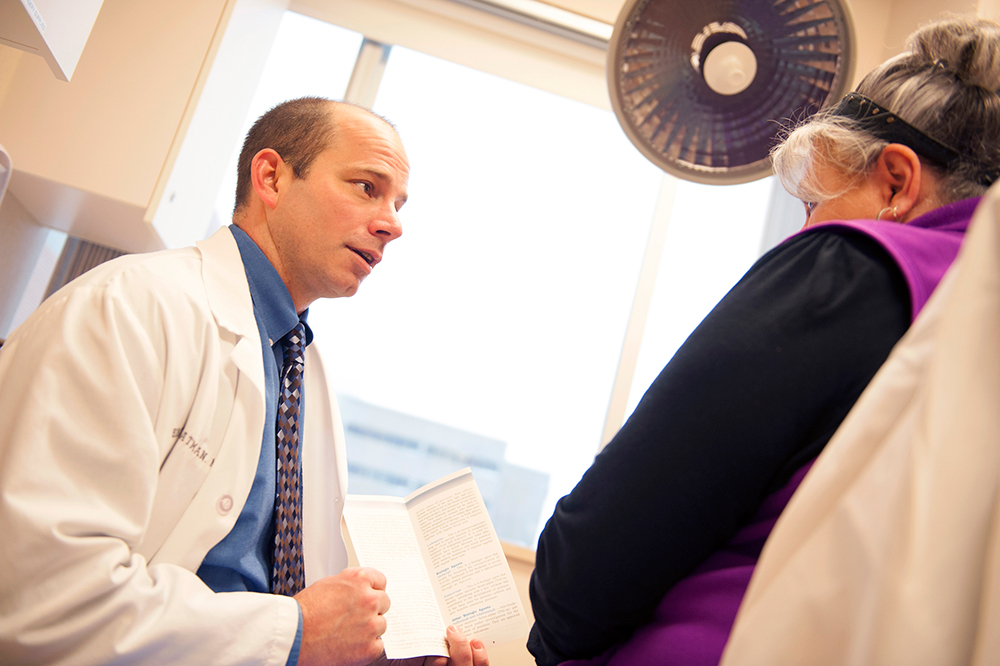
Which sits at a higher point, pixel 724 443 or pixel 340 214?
pixel 340 214

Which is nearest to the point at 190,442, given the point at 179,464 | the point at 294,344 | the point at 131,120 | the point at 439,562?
the point at 179,464

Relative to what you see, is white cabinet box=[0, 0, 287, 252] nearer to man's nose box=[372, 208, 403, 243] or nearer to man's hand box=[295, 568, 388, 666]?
man's nose box=[372, 208, 403, 243]

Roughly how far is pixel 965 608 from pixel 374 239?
3.40 feet

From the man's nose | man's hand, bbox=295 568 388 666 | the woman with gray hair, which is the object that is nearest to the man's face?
the man's nose

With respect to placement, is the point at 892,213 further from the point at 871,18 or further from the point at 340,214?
the point at 871,18

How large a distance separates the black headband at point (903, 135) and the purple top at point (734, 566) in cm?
9

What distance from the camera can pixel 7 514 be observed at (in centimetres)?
66

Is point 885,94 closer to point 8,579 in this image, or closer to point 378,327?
point 8,579

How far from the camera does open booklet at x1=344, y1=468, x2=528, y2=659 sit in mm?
959

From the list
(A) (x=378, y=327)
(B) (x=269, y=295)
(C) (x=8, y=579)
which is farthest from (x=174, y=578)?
(A) (x=378, y=327)

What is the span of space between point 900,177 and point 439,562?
2.66 ft

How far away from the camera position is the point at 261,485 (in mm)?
947

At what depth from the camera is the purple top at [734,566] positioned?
557 millimetres

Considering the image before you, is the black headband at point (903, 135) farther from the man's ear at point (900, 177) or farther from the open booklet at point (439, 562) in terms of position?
the open booklet at point (439, 562)
